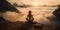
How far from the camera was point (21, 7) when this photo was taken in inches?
119

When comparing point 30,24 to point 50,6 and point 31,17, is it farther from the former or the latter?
point 50,6

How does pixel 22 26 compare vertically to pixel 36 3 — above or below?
below

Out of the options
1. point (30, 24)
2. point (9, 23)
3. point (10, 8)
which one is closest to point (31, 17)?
point (30, 24)

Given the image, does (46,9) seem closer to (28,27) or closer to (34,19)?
(34,19)

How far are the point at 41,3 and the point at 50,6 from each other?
0.15 meters

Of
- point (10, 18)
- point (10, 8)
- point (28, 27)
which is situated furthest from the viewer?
point (10, 8)

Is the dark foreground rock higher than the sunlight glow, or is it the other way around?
the sunlight glow

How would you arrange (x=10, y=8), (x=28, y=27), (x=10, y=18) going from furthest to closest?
(x=10, y=8), (x=10, y=18), (x=28, y=27)

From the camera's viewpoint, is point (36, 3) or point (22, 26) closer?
point (22, 26)

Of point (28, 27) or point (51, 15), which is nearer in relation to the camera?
point (28, 27)

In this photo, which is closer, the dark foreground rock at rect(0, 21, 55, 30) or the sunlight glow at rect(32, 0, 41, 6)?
the dark foreground rock at rect(0, 21, 55, 30)

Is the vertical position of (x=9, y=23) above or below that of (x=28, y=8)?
below

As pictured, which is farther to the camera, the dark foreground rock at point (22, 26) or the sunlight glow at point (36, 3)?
the sunlight glow at point (36, 3)

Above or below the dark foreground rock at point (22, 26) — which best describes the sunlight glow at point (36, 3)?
above
